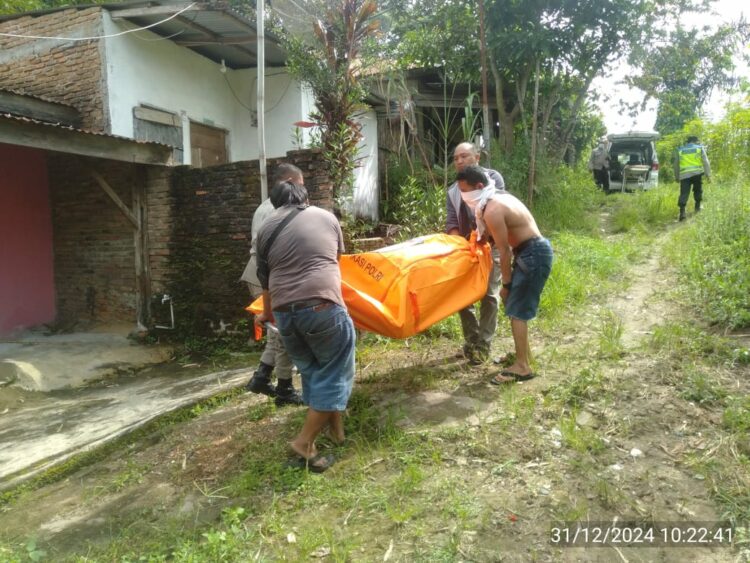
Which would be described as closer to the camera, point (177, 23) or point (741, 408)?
point (741, 408)

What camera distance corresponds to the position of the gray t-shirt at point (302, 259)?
9.39 feet

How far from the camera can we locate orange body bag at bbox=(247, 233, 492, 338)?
333 cm

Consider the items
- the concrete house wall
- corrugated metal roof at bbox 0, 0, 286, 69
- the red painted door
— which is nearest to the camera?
corrugated metal roof at bbox 0, 0, 286, 69

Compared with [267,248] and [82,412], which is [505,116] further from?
[82,412]

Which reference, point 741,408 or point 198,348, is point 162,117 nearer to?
point 198,348

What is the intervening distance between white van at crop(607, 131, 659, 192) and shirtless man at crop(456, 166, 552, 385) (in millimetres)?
10352

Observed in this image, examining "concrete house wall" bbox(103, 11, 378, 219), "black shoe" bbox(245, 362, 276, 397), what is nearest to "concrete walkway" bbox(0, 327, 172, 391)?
"concrete house wall" bbox(103, 11, 378, 219)

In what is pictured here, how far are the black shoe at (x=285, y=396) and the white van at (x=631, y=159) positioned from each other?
1124 centimetres

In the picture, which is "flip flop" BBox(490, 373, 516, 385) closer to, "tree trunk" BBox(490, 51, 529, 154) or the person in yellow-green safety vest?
the person in yellow-green safety vest

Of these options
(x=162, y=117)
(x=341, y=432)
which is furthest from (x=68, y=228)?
(x=341, y=432)

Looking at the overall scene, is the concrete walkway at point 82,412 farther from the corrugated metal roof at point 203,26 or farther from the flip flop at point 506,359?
the corrugated metal roof at point 203,26

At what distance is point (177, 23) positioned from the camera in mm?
7223

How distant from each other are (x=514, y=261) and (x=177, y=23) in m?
6.12

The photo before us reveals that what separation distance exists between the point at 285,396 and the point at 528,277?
1957mm
